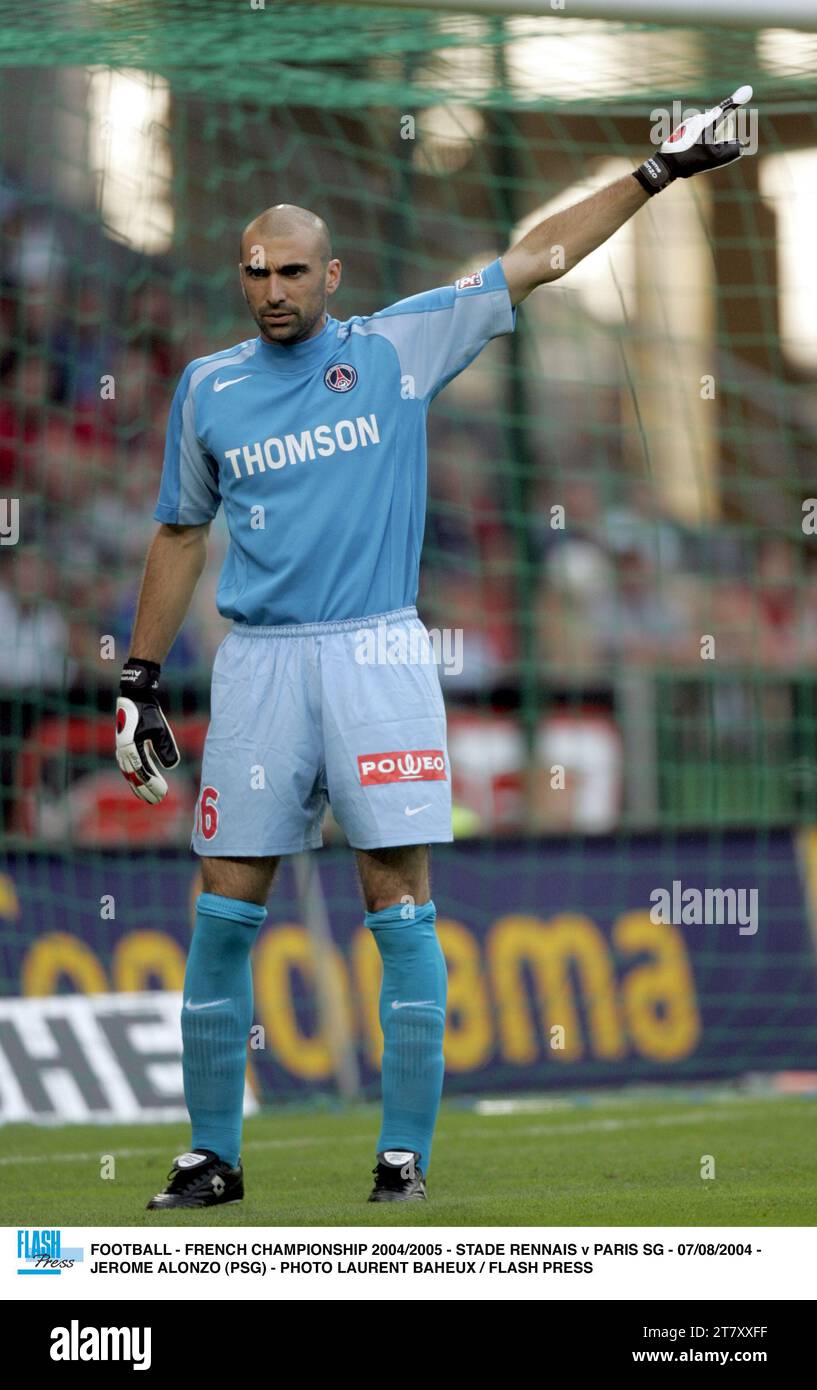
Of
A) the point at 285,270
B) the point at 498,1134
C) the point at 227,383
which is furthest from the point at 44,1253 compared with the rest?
the point at 498,1134

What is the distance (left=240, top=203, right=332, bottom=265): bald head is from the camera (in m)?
4.65

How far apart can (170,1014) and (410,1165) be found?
3402mm

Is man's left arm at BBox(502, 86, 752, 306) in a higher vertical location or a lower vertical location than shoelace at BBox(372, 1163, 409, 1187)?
higher

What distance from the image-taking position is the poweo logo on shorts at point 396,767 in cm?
463

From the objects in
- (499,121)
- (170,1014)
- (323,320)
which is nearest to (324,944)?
(170,1014)

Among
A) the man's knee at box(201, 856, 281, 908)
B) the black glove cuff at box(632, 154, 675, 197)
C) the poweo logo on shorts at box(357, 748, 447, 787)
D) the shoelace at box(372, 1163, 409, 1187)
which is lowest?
the shoelace at box(372, 1163, 409, 1187)

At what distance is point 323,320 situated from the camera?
15.8ft

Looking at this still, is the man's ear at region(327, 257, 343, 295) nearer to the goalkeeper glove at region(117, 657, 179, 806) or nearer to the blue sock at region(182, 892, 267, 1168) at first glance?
the goalkeeper glove at region(117, 657, 179, 806)

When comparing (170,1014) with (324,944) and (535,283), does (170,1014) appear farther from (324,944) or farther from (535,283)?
(535,283)

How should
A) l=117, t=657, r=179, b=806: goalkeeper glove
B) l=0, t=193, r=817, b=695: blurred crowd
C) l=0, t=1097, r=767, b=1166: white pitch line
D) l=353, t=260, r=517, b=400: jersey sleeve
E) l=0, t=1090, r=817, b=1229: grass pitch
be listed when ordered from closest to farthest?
l=0, t=1090, r=817, b=1229: grass pitch < l=353, t=260, r=517, b=400: jersey sleeve < l=117, t=657, r=179, b=806: goalkeeper glove < l=0, t=1097, r=767, b=1166: white pitch line < l=0, t=193, r=817, b=695: blurred crowd

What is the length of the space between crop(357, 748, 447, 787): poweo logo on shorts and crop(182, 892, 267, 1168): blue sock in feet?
1.29
